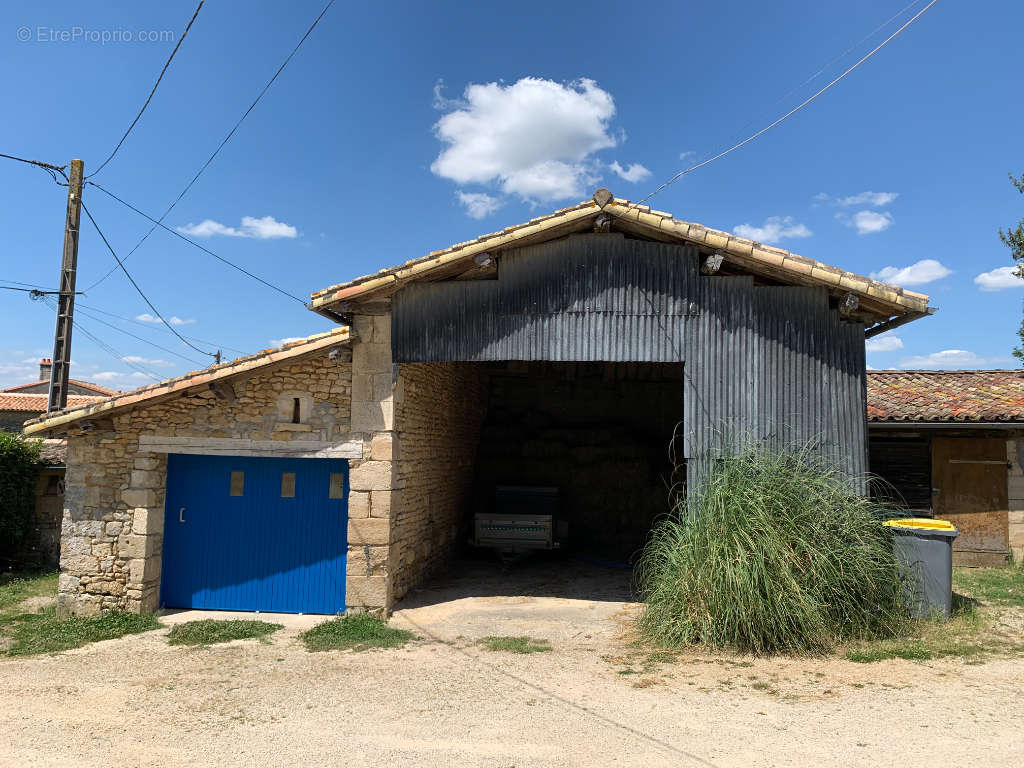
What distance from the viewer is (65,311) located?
10578 mm

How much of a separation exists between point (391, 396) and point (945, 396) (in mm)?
10267

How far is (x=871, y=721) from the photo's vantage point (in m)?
4.70

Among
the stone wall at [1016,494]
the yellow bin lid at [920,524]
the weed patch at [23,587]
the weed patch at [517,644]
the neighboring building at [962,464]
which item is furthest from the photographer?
the stone wall at [1016,494]

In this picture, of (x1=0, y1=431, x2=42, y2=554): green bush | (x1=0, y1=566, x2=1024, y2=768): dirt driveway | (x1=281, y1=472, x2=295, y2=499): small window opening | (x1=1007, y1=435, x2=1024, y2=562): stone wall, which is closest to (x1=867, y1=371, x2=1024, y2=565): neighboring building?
(x1=1007, y1=435, x2=1024, y2=562): stone wall

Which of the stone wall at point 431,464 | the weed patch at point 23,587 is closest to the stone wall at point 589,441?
the stone wall at point 431,464

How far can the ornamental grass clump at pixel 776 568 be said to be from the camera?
245 inches

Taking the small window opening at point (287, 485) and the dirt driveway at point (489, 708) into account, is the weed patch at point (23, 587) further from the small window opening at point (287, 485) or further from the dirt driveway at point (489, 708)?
the small window opening at point (287, 485)

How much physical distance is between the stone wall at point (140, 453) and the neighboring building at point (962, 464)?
8.60m

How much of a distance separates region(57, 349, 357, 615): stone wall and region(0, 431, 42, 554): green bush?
3.36m

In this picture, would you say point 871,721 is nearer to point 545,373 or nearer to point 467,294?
point 467,294

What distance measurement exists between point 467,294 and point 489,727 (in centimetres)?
468

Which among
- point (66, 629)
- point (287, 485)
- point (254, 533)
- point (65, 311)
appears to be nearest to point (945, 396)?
point (287, 485)

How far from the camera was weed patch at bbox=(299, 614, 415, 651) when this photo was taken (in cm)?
681

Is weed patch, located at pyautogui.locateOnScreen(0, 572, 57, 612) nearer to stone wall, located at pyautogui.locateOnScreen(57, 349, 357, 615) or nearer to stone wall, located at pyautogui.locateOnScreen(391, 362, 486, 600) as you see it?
stone wall, located at pyautogui.locateOnScreen(57, 349, 357, 615)
